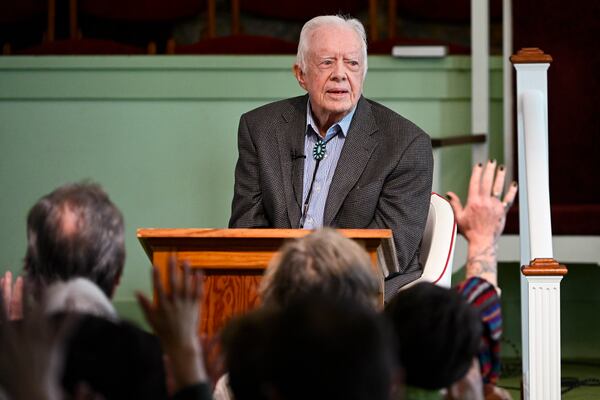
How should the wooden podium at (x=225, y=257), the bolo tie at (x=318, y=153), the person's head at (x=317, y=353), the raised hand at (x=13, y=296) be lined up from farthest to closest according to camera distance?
the bolo tie at (x=318, y=153) → the wooden podium at (x=225, y=257) → the raised hand at (x=13, y=296) → the person's head at (x=317, y=353)

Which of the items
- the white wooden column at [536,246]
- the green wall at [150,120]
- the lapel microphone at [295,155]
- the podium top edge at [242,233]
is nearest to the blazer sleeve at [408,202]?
the lapel microphone at [295,155]

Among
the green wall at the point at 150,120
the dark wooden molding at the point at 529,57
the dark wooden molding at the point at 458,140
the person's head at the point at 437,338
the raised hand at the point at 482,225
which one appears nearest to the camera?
the person's head at the point at 437,338

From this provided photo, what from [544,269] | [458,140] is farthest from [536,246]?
[458,140]

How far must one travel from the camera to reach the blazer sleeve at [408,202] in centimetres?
390

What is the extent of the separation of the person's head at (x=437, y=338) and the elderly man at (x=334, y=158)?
169 centimetres

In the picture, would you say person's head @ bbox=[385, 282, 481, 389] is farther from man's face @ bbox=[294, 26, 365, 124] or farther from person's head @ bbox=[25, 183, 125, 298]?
man's face @ bbox=[294, 26, 365, 124]

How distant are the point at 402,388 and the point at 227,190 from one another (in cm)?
337

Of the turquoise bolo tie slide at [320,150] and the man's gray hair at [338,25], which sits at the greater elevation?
the man's gray hair at [338,25]

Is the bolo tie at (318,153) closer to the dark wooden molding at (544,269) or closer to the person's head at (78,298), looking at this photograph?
the dark wooden molding at (544,269)

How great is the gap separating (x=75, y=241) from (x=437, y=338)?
0.66 m

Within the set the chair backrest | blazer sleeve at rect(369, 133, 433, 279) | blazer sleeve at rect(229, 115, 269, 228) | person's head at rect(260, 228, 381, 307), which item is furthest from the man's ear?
person's head at rect(260, 228, 381, 307)

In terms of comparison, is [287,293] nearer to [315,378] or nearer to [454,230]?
[315,378]

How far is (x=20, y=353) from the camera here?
1659mm

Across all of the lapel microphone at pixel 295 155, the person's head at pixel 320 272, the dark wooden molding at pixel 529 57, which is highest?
the dark wooden molding at pixel 529 57
